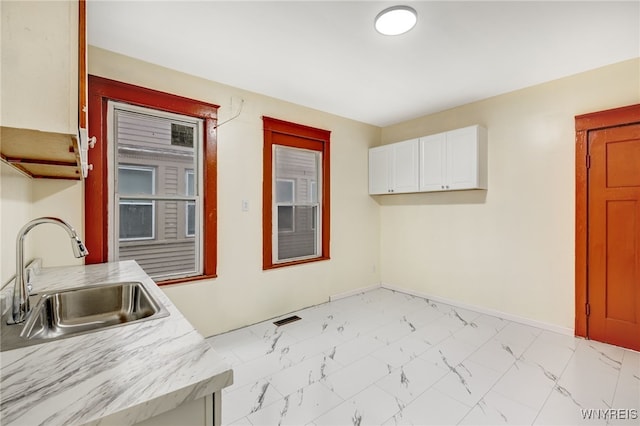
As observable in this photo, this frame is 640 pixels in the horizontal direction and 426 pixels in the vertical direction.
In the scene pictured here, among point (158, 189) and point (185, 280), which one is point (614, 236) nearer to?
point (185, 280)

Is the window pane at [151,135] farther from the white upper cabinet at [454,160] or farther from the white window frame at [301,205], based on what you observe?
the white upper cabinet at [454,160]

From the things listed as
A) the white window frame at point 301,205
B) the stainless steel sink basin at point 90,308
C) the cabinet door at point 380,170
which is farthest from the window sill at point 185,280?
the cabinet door at point 380,170

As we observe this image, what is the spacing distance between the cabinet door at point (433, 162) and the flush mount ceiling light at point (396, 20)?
1.85m

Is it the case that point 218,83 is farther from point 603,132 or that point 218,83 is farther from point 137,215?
point 603,132

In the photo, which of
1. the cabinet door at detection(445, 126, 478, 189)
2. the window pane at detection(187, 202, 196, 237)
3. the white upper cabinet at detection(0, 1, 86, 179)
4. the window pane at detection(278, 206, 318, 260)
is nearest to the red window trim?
the window pane at detection(187, 202, 196, 237)

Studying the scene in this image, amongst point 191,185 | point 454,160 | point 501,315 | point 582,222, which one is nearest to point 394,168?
point 454,160

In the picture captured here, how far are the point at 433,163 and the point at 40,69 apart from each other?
3.72 meters

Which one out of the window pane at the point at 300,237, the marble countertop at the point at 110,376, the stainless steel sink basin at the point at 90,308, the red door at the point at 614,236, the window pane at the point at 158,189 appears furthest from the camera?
the window pane at the point at 300,237

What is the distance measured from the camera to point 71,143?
1065mm

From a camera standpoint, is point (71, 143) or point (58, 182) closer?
point (71, 143)

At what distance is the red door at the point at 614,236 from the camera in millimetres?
2660

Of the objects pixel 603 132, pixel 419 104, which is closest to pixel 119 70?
pixel 419 104

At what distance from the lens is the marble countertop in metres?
0.66

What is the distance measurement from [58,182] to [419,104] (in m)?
3.74
